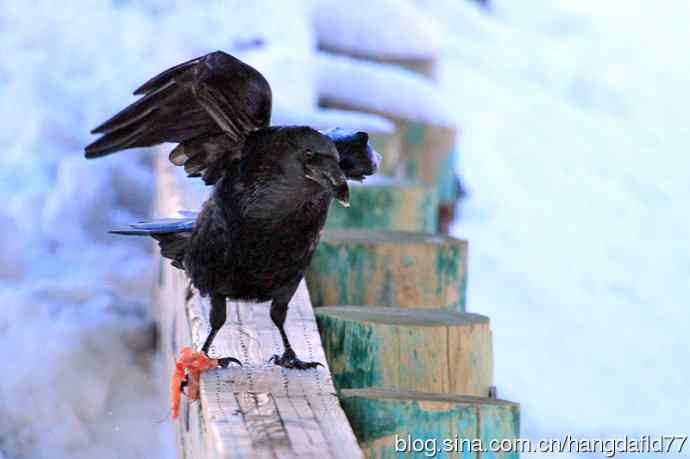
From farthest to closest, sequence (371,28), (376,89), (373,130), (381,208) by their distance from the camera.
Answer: (371,28) < (376,89) < (373,130) < (381,208)

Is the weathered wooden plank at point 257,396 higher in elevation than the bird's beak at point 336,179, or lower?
lower

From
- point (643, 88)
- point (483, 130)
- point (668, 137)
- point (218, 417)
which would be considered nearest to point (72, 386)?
point (218, 417)

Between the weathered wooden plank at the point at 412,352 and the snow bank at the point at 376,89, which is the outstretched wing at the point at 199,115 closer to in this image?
the weathered wooden plank at the point at 412,352

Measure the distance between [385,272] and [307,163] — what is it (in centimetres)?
141

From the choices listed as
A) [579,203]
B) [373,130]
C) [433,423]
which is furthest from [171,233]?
[579,203]

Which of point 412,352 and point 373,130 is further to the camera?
point 373,130

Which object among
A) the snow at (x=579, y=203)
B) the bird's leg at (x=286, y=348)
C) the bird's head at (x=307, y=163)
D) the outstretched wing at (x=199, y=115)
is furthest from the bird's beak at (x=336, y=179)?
the snow at (x=579, y=203)

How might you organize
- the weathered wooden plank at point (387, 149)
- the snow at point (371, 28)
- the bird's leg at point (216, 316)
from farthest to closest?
1. the snow at point (371, 28)
2. the weathered wooden plank at point (387, 149)
3. the bird's leg at point (216, 316)

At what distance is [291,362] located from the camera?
366cm

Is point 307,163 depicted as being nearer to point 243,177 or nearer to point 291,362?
point 243,177

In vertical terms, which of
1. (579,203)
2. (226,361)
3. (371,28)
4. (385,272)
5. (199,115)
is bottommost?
(226,361)

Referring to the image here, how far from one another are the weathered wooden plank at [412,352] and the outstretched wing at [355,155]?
1.31ft

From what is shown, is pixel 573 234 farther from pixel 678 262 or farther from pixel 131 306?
pixel 131 306

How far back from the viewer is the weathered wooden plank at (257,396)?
9.62 feet
